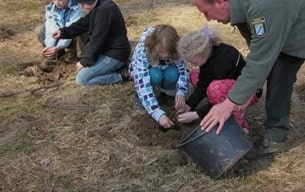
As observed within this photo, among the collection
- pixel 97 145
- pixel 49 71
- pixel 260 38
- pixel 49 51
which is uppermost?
pixel 260 38

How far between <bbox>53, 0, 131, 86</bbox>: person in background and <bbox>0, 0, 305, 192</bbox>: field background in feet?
0.32

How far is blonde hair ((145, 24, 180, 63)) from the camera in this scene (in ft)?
11.0

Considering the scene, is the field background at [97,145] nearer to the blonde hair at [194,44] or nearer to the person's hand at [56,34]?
the person's hand at [56,34]

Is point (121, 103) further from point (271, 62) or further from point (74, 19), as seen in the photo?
point (271, 62)

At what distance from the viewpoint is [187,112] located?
3365 mm

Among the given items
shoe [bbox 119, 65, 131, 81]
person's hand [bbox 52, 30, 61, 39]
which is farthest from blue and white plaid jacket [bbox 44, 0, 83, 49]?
shoe [bbox 119, 65, 131, 81]

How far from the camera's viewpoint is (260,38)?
2.58 meters

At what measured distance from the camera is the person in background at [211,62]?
3.09 m

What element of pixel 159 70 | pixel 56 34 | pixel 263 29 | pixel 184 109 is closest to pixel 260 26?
pixel 263 29

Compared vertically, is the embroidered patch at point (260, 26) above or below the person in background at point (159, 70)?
above

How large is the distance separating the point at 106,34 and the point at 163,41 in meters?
0.87

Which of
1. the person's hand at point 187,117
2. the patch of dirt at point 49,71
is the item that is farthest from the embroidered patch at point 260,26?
the patch of dirt at point 49,71

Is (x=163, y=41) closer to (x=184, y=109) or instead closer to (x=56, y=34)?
(x=184, y=109)

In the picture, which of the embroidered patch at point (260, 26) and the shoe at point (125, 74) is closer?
the embroidered patch at point (260, 26)
